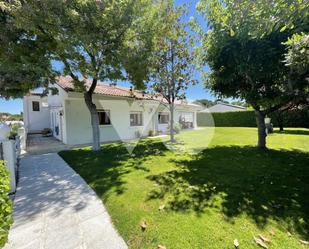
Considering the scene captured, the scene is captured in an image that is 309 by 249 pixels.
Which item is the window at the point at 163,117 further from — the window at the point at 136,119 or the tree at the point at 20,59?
the tree at the point at 20,59

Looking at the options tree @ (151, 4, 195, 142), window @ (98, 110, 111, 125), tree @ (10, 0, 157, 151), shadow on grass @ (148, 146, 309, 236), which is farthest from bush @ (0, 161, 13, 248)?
window @ (98, 110, 111, 125)

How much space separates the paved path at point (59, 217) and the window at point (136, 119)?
35.8 feet

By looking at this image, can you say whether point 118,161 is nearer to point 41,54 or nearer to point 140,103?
point 41,54

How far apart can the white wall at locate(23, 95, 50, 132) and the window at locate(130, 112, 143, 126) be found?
11.2m

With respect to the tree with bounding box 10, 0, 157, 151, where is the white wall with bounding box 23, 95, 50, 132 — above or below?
below

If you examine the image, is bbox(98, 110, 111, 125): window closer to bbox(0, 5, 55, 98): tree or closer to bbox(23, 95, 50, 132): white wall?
bbox(0, 5, 55, 98): tree

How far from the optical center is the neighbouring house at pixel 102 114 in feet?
42.7

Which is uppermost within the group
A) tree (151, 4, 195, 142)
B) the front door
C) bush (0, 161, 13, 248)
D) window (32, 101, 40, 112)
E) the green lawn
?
tree (151, 4, 195, 142)

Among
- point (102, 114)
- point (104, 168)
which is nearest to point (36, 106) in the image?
point (102, 114)

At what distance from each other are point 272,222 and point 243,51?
21.0ft

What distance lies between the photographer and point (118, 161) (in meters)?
8.22

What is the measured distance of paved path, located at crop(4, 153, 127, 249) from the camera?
9.83 ft

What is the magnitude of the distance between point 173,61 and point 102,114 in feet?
22.9

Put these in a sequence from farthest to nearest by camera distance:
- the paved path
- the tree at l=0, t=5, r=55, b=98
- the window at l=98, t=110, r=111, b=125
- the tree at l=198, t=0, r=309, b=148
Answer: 1. the window at l=98, t=110, r=111, b=125
2. the tree at l=0, t=5, r=55, b=98
3. the tree at l=198, t=0, r=309, b=148
4. the paved path
